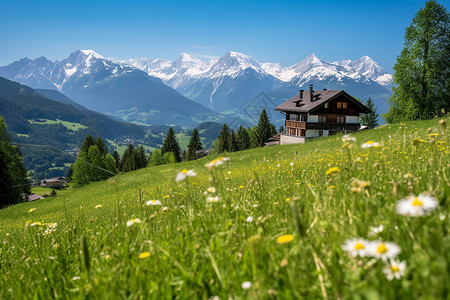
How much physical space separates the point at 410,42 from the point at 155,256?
43.6 m

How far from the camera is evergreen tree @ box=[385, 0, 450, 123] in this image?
116 ft

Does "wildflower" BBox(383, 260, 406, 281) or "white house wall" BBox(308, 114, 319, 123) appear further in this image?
"white house wall" BBox(308, 114, 319, 123)

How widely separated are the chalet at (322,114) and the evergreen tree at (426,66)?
12044 mm

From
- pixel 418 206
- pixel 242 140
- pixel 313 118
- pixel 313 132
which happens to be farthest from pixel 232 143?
A: pixel 418 206

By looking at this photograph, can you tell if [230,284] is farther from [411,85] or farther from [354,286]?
[411,85]

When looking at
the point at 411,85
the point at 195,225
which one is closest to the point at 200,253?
the point at 195,225

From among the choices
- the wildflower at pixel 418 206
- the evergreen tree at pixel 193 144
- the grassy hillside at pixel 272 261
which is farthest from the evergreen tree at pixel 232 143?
the wildflower at pixel 418 206

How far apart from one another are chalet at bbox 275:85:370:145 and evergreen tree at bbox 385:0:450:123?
1204 cm

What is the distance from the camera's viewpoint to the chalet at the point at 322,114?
4891 centimetres

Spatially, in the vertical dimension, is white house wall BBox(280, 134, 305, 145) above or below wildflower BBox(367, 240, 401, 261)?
above

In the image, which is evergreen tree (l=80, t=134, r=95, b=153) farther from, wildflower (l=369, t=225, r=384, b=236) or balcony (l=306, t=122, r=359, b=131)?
wildflower (l=369, t=225, r=384, b=236)

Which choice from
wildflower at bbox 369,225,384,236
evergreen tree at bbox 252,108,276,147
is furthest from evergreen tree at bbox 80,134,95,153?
wildflower at bbox 369,225,384,236

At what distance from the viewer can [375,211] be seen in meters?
1.96

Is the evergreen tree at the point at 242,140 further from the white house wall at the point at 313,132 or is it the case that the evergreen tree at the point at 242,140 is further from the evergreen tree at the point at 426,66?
the evergreen tree at the point at 426,66
